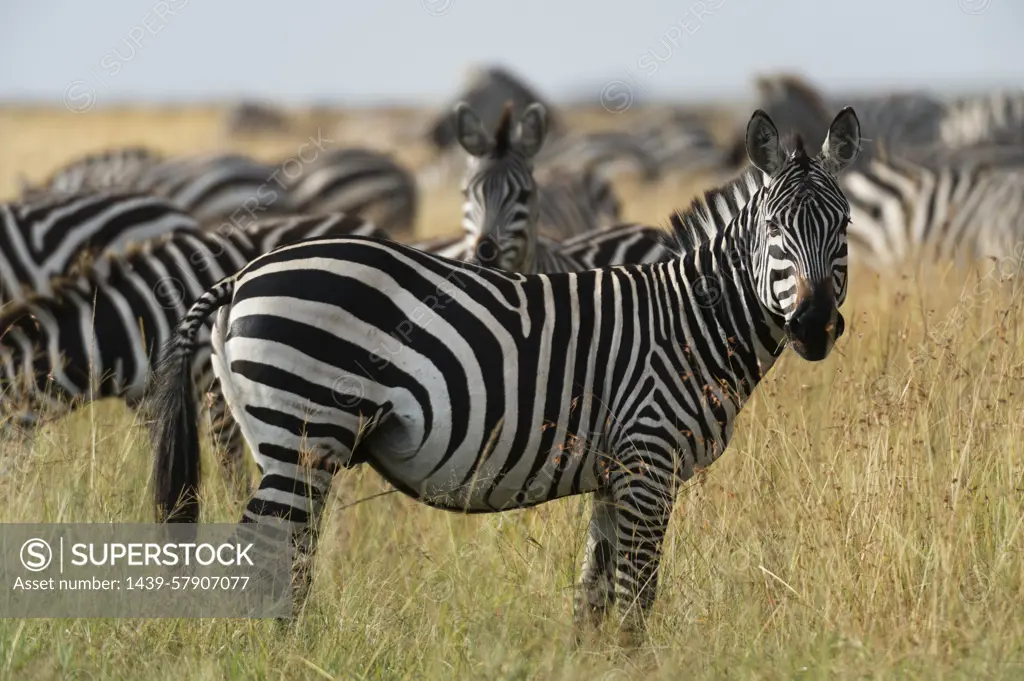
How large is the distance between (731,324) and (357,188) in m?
12.2

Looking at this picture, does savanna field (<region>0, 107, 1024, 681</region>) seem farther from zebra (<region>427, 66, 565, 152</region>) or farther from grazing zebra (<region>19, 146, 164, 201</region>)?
zebra (<region>427, 66, 565, 152</region>)

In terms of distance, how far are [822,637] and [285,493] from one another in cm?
200

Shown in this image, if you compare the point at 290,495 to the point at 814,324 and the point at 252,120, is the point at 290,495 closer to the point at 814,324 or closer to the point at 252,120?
the point at 814,324

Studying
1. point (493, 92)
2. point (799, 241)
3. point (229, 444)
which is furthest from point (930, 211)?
point (493, 92)

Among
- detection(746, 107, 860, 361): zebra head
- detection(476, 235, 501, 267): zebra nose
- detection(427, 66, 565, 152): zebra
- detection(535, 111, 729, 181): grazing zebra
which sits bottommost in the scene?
detection(746, 107, 860, 361): zebra head

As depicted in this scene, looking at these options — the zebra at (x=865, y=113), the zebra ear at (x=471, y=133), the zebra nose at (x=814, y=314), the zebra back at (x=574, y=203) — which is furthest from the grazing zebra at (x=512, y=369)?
the zebra at (x=865, y=113)

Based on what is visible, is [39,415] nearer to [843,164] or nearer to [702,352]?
[702,352]

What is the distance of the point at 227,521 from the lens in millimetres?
5352

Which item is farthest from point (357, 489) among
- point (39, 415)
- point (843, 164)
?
point (843, 164)

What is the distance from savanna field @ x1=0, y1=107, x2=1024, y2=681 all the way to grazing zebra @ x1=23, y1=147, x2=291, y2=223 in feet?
26.2

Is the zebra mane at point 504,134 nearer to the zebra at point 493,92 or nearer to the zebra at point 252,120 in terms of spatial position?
the zebra at point 493,92

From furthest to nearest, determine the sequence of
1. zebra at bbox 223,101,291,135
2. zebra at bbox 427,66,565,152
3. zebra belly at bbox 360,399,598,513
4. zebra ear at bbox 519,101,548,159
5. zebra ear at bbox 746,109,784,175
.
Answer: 1. zebra at bbox 223,101,291,135
2. zebra at bbox 427,66,565,152
3. zebra ear at bbox 519,101,548,159
4. zebra ear at bbox 746,109,784,175
5. zebra belly at bbox 360,399,598,513

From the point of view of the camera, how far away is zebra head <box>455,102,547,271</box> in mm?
7941

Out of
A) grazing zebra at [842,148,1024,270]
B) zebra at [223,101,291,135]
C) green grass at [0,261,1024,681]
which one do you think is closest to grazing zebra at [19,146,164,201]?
grazing zebra at [842,148,1024,270]
